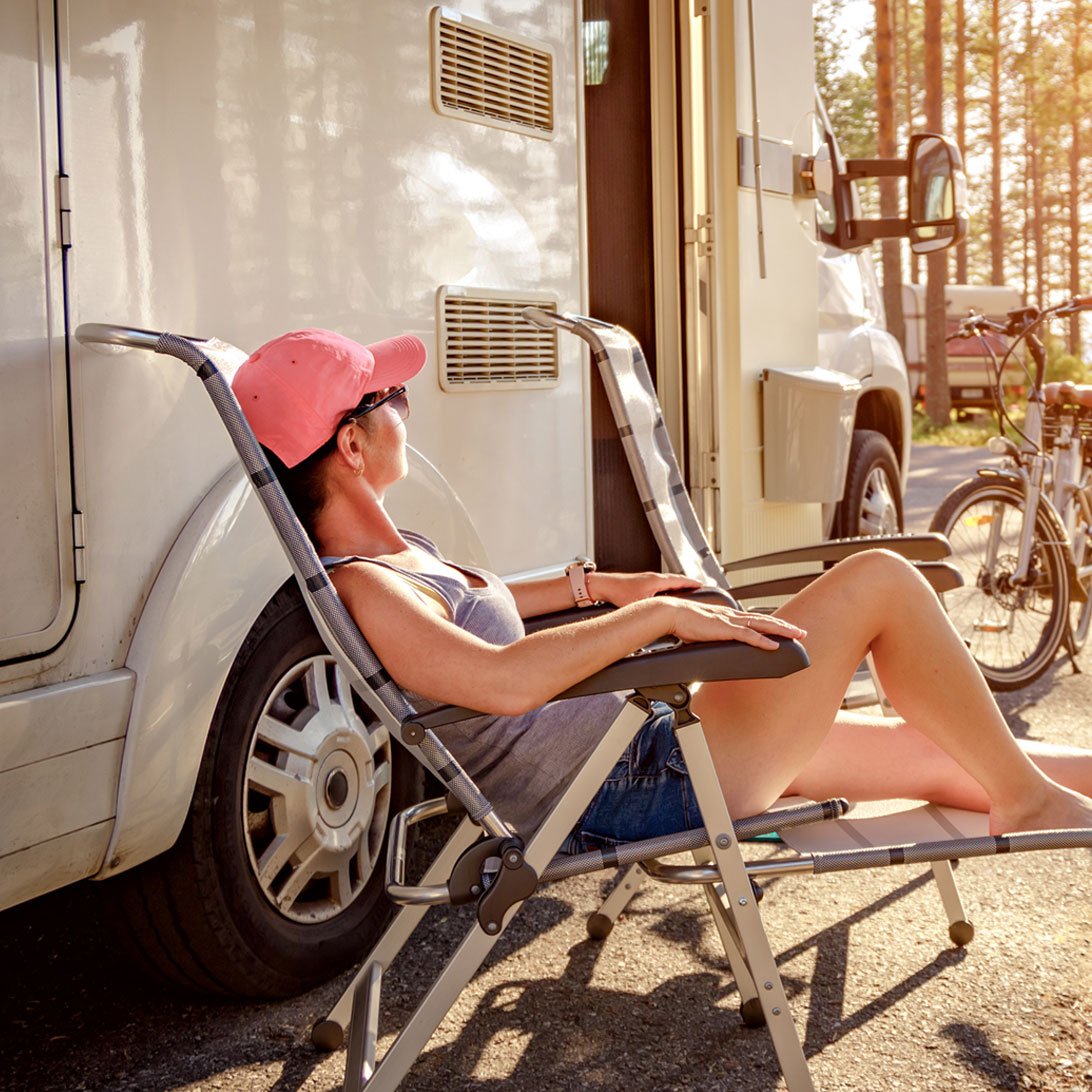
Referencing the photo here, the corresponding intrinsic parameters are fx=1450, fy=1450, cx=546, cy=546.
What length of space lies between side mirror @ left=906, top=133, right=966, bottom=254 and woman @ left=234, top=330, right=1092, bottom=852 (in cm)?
254

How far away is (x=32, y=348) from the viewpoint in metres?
2.34

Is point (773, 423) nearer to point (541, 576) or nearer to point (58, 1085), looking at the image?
point (541, 576)

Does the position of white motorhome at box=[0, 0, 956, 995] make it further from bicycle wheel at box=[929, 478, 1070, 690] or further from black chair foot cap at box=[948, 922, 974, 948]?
bicycle wheel at box=[929, 478, 1070, 690]

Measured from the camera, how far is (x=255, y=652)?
2.82 meters

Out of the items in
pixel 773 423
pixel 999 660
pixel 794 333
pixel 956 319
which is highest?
pixel 956 319

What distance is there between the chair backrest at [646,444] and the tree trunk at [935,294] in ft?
58.9

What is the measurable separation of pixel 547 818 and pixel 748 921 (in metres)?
0.37

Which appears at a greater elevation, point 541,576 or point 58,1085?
point 541,576

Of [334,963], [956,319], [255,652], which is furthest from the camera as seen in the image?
[956,319]

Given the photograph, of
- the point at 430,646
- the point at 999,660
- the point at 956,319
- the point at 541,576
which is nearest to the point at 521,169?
the point at 541,576

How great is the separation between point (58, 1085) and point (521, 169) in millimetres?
2274

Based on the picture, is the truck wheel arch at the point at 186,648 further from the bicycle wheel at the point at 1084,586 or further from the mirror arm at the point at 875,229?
the bicycle wheel at the point at 1084,586

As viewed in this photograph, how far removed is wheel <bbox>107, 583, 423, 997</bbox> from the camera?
9.00ft

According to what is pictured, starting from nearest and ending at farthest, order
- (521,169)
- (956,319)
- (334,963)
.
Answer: (334,963), (521,169), (956,319)
